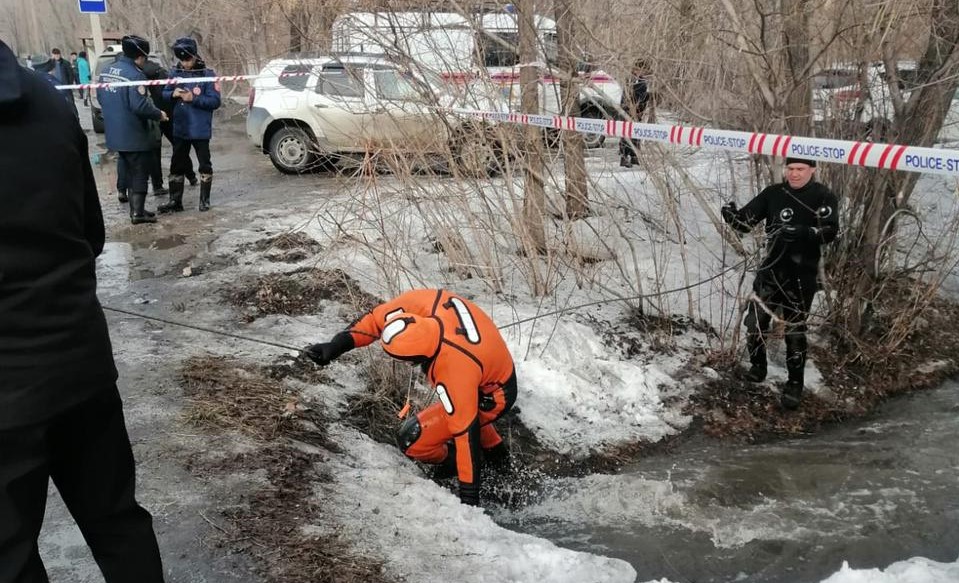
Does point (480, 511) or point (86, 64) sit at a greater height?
point (86, 64)

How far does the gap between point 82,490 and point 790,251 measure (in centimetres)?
418

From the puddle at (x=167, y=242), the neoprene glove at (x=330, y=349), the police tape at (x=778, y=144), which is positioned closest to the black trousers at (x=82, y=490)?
the neoprene glove at (x=330, y=349)

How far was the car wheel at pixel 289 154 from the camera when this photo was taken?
33.9ft

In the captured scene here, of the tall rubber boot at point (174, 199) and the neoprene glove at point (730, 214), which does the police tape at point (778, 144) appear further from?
the tall rubber boot at point (174, 199)

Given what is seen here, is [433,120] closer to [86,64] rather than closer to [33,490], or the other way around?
[33,490]

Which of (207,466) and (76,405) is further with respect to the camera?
(207,466)

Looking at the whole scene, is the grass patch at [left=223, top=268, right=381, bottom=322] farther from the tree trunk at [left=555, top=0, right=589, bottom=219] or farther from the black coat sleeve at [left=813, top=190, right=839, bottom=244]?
the black coat sleeve at [left=813, top=190, right=839, bottom=244]

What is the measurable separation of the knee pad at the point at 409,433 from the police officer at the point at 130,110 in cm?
514

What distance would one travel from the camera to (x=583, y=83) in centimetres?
532

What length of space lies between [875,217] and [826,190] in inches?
41.8

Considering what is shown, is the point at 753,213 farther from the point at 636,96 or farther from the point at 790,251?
the point at 636,96

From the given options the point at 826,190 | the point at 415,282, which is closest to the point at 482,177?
the point at 415,282

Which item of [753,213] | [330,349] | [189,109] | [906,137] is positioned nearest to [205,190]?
[189,109]

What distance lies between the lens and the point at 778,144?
4039mm
